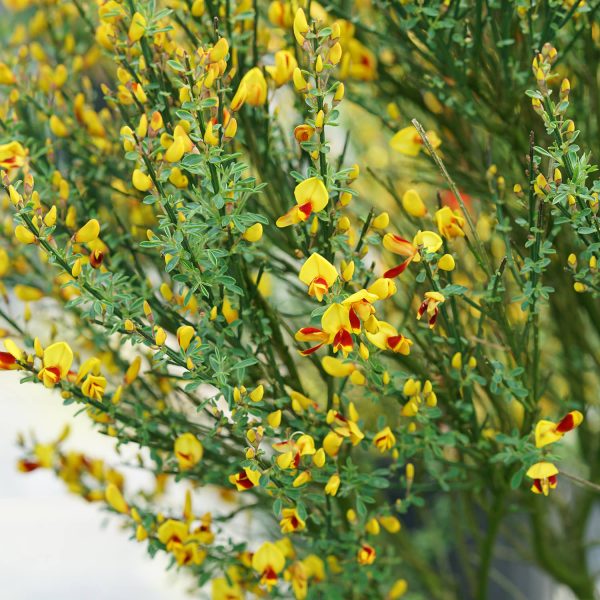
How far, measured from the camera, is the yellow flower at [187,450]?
0.94 metres

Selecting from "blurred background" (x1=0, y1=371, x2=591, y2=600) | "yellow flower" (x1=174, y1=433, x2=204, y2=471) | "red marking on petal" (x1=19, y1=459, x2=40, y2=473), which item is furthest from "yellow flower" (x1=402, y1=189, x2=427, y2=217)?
"blurred background" (x1=0, y1=371, x2=591, y2=600)

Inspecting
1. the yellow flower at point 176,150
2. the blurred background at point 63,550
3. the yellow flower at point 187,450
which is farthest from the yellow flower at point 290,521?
the blurred background at point 63,550

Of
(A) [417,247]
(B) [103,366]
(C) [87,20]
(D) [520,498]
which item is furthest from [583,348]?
(C) [87,20]

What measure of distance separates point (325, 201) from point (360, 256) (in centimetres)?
15

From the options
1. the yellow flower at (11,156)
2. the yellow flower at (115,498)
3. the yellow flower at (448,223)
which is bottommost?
the yellow flower at (115,498)

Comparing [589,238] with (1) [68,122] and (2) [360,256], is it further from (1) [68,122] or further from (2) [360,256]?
(1) [68,122]

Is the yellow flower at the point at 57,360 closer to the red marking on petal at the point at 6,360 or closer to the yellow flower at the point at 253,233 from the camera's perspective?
the red marking on petal at the point at 6,360

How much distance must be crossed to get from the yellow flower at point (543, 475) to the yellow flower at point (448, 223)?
234 mm

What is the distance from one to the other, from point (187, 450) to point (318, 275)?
33cm

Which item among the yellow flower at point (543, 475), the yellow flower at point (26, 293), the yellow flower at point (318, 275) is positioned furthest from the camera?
the yellow flower at point (26, 293)

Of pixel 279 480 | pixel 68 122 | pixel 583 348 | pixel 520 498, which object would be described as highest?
pixel 68 122

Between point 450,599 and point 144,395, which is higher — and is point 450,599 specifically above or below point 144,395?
below

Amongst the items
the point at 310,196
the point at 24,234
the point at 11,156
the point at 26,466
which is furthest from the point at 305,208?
the point at 26,466

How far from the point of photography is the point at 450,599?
1.44 meters
